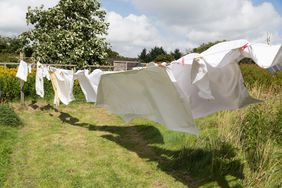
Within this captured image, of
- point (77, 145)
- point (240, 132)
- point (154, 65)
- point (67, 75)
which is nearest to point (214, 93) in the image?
point (154, 65)

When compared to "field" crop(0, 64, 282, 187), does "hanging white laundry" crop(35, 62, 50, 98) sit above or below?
above

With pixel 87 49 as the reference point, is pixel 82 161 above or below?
below

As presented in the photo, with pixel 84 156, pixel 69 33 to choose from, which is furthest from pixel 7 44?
pixel 84 156

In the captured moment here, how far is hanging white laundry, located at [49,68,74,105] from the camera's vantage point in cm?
1110

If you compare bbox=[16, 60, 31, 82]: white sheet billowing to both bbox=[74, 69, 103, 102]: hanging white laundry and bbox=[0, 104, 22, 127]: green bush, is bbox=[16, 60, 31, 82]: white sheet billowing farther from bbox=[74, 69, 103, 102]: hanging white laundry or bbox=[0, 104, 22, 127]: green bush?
bbox=[74, 69, 103, 102]: hanging white laundry

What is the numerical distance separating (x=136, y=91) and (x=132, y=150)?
230 centimetres

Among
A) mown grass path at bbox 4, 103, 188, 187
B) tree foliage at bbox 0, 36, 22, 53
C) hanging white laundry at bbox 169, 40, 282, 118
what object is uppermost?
tree foliage at bbox 0, 36, 22, 53

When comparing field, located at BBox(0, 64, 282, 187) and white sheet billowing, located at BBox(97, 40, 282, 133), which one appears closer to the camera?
white sheet billowing, located at BBox(97, 40, 282, 133)

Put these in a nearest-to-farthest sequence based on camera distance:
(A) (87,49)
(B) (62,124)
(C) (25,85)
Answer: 1. (B) (62,124)
2. (C) (25,85)
3. (A) (87,49)

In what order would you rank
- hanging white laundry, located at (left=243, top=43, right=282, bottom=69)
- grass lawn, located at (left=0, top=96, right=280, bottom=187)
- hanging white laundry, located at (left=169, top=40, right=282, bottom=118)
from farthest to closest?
grass lawn, located at (left=0, top=96, right=280, bottom=187) → hanging white laundry, located at (left=169, top=40, right=282, bottom=118) → hanging white laundry, located at (left=243, top=43, right=282, bottom=69)

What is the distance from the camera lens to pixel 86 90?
9773 mm

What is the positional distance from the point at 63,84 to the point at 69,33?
11057mm

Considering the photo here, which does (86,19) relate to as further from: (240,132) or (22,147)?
(240,132)

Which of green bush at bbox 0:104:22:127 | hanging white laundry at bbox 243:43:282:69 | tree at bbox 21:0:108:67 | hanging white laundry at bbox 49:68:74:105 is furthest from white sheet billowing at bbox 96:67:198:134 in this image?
tree at bbox 21:0:108:67
